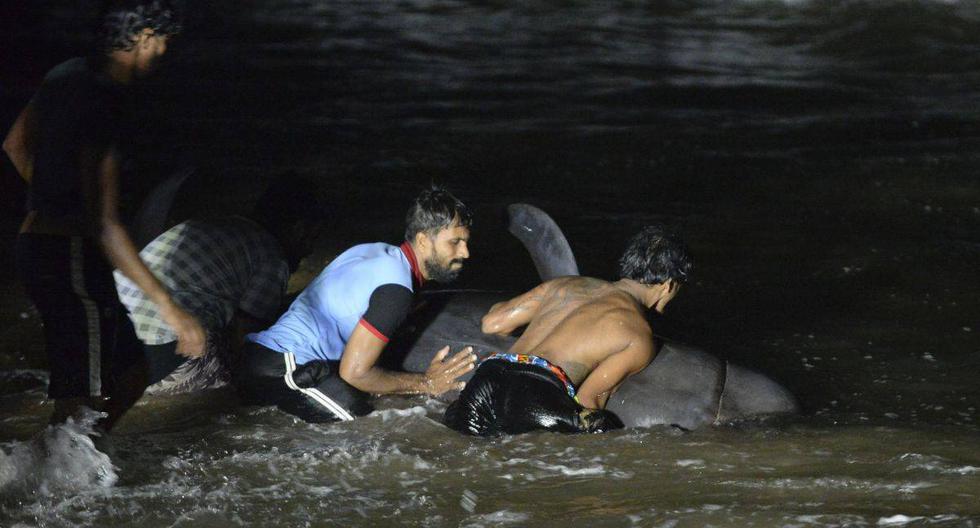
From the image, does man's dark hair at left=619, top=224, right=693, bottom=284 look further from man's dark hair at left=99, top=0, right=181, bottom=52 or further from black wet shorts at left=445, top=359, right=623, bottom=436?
man's dark hair at left=99, top=0, right=181, bottom=52

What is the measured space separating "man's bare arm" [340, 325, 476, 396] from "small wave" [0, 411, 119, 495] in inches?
45.3

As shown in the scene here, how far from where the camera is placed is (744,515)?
4562 millimetres

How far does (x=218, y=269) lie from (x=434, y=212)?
1.02m

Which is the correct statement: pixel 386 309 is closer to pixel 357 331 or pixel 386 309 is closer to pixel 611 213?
pixel 357 331

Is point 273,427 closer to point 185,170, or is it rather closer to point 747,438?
point 185,170

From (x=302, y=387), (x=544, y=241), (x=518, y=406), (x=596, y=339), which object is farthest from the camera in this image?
(x=544, y=241)

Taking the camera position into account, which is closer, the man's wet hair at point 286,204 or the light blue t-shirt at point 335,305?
the light blue t-shirt at point 335,305

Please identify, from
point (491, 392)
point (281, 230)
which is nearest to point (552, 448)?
point (491, 392)

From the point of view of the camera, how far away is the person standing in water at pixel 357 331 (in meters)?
5.56

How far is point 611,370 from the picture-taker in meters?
5.61

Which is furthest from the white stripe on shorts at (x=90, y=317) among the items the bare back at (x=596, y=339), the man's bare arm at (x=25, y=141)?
the bare back at (x=596, y=339)

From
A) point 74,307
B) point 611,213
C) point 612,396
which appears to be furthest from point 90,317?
point 611,213

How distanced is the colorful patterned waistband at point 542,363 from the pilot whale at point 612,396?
353mm

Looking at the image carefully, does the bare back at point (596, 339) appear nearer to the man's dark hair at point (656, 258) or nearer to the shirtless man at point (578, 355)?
the shirtless man at point (578, 355)
